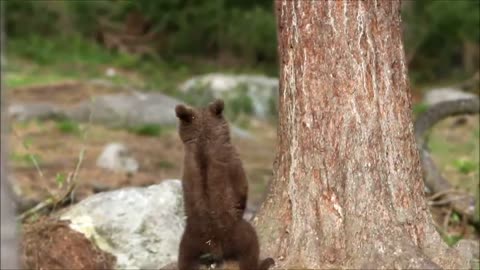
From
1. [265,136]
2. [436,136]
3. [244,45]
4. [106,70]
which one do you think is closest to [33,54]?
[106,70]

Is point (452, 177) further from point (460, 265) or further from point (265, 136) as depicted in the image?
point (460, 265)

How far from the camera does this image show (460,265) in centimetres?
596

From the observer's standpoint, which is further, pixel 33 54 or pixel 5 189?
pixel 33 54

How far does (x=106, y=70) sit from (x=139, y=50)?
2036mm

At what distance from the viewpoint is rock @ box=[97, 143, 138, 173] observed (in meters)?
12.3

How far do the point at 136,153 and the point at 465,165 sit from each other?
4150mm

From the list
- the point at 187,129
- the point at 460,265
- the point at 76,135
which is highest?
the point at 187,129

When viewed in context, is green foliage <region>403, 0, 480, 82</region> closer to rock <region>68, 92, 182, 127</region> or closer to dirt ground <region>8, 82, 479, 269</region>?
dirt ground <region>8, 82, 479, 269</region>

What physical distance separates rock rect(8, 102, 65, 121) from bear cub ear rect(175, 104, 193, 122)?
9.96m

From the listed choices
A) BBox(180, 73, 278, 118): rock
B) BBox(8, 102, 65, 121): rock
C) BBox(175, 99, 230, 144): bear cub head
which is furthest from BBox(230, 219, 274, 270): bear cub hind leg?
BBox(180, 73, 278, 118): rock

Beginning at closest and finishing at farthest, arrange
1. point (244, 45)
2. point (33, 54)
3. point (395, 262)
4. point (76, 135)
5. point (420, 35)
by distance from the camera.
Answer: point (395, 262) < point (76, 135) < point (420, 35) < point (244, 45) < point (33, 54)

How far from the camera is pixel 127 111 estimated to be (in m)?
16.2

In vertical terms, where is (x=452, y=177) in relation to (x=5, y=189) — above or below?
below

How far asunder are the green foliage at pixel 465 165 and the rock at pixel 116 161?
3.81 m
